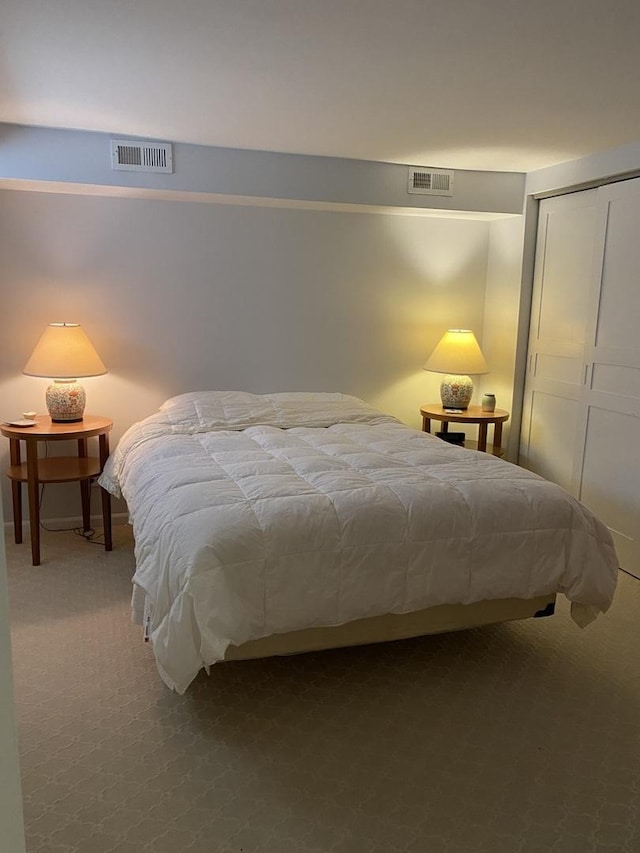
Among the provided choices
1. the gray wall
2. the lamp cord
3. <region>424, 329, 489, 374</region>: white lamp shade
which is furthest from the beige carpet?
<region>424, 329, 489, 374</region>: white lamp shade

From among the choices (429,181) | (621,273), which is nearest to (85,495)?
(429,181)

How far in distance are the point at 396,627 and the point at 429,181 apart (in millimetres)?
2763

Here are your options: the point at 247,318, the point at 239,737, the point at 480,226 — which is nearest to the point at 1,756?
the point at 239,737

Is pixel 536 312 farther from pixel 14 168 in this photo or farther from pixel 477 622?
pixel 14 168

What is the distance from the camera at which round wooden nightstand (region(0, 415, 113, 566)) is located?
3396 mm

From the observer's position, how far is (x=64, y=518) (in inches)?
157

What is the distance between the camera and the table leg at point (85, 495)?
380 cm

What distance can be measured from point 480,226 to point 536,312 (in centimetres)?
76

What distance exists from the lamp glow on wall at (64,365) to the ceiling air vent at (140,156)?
0.88m

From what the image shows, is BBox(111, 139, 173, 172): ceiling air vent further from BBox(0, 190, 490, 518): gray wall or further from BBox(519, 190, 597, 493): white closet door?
BBox(519, 190, 597, 493): white closet door

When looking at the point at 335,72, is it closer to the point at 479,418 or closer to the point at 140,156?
the point at 140,156

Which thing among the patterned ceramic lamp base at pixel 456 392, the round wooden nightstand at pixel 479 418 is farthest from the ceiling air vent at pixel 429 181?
the round wooden nightstand at pixel 479 418

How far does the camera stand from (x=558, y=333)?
4.04 m

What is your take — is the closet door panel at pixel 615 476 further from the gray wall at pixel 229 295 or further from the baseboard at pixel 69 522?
the baseboard at pixel 69 522
